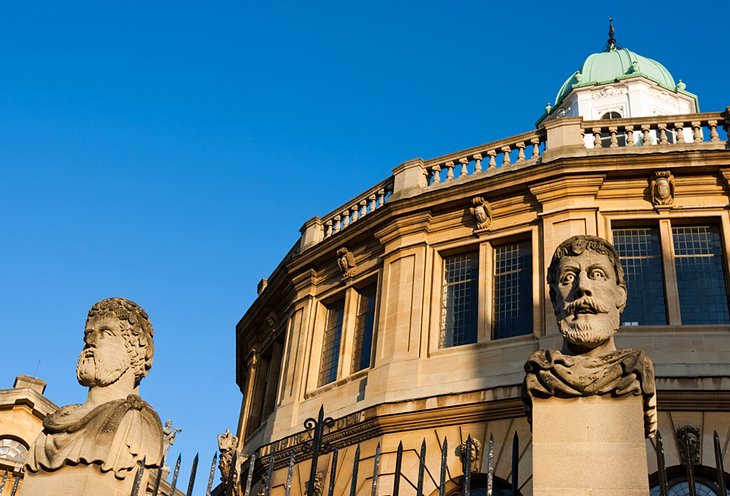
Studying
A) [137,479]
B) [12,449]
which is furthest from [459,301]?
[12,449]

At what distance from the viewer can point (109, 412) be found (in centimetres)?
716

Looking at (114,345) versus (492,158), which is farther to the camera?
(492,158)

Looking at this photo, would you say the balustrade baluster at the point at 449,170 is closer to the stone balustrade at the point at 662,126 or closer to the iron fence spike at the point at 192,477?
the stone balustrade at the point at 662,126

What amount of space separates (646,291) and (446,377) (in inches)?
177

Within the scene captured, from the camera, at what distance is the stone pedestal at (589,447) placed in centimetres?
541

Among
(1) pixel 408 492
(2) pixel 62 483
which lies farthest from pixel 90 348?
(1) pixel 408 492

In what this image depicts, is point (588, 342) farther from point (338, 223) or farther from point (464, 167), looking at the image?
point (338, 223)

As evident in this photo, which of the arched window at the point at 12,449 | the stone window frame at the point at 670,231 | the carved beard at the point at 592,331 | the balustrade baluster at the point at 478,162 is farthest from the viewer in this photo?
the arched window at the point at 12,449

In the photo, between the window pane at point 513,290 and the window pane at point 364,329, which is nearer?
the window pane at point 513,290

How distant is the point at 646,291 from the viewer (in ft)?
61.1

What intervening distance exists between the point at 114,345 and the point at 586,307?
395 centimetres

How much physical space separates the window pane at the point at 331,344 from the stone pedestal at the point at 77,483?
48.6 feet

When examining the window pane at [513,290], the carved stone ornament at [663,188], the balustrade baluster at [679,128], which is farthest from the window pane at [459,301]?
the balustrade baluster at [679,128]

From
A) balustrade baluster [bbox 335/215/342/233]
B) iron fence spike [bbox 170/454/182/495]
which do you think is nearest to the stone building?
balustrade baluster [bbox 335/215/342/233]
